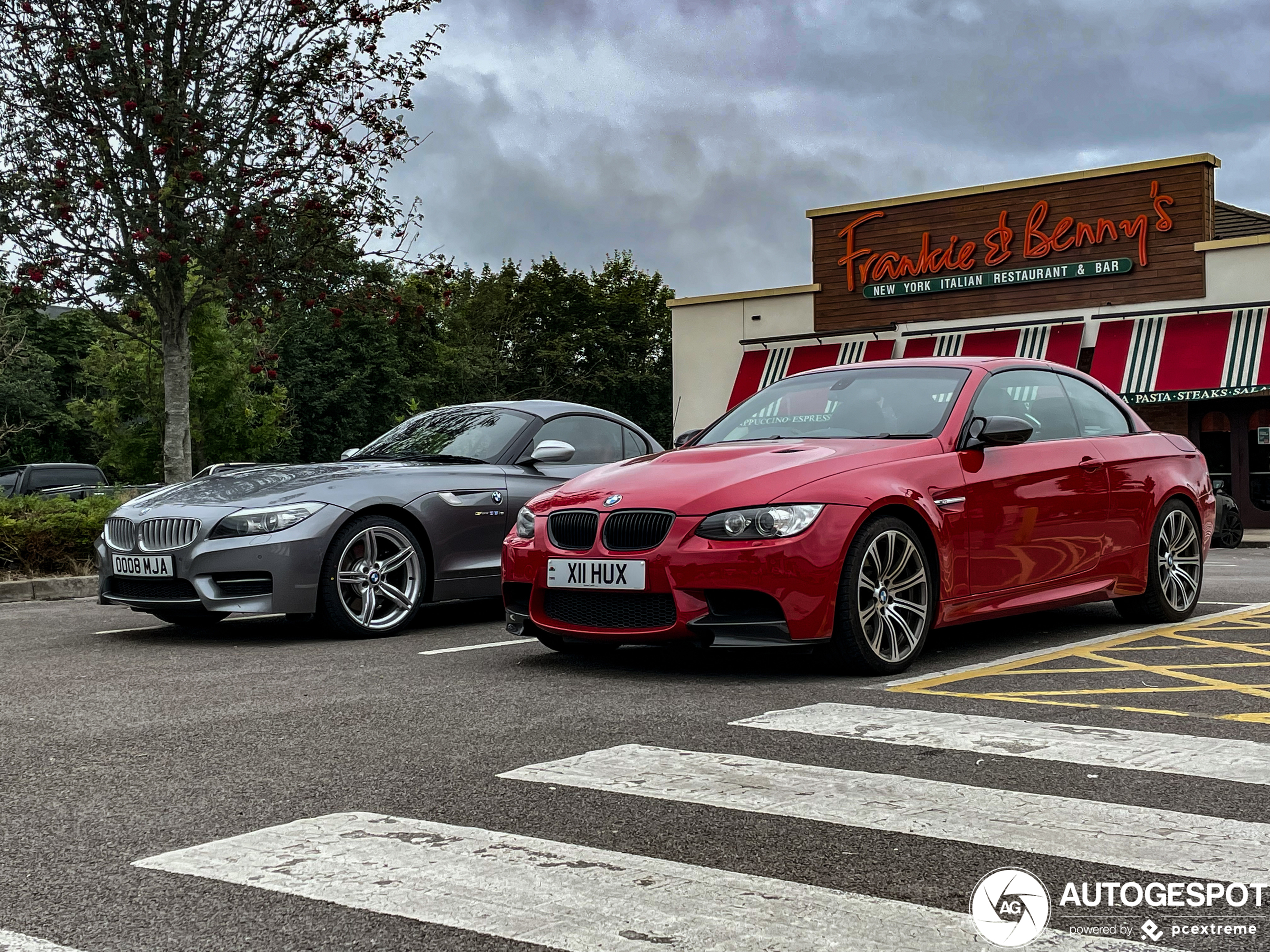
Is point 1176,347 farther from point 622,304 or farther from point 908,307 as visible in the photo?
point 622,304

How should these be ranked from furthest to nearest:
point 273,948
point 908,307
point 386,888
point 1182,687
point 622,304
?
point 622,304, point 908,307, point 1182,687, point 386,888, point 273,948

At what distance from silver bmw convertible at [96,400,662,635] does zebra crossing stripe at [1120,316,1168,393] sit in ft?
61.3

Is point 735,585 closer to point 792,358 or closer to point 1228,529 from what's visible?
point 1228,529

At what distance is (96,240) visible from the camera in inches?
568

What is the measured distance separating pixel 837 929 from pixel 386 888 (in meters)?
0.97

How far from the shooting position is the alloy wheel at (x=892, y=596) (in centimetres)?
605

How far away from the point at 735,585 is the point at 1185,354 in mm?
22011

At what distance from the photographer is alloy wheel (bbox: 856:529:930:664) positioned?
238 inches

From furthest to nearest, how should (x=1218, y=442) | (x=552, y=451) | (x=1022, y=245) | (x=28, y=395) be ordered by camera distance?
(x=28, y=395) < (x=1022, y=245) < (x=1218, y=442) < (x=552, y=451)

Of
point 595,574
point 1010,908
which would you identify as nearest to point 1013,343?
point 595,574

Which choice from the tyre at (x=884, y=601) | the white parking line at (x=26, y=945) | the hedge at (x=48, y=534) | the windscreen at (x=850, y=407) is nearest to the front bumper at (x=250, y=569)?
the windscreen at (x=850, y=407)

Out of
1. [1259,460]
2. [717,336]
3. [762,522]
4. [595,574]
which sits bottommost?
[595,574]

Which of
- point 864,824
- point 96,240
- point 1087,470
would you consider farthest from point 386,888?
point 96,240

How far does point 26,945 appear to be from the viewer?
8.87ft
